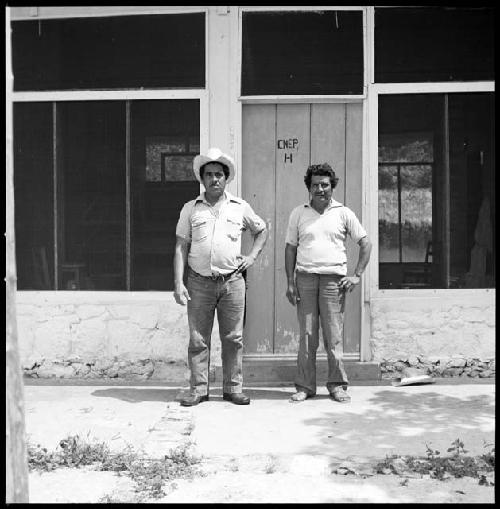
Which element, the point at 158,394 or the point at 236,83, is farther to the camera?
the point at 236,83

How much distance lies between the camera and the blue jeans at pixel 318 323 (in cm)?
628

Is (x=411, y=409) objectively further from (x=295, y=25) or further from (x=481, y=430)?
(x=295, y=25)

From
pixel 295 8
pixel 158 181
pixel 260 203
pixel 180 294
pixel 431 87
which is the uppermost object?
pixel 295 8

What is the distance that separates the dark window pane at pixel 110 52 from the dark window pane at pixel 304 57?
1.62 ft

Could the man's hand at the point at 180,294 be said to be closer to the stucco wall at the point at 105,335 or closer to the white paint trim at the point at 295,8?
the stucco wall at the point at 105,335

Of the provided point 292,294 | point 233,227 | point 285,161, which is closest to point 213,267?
point 233,227

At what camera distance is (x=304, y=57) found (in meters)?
7.05

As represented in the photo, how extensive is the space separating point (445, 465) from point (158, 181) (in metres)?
4.00

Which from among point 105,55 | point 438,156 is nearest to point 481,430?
point 438,156

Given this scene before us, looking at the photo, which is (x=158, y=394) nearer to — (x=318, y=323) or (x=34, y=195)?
(x=318, y=323)

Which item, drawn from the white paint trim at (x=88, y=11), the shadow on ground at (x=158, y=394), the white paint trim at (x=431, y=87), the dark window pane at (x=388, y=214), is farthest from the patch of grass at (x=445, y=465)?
the white paint trim at (x=88, y=11)

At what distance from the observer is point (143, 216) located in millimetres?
7148

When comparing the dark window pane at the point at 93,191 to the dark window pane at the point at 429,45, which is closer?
the dark window pane at the point at 429,45

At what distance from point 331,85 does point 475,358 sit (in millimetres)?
3042
